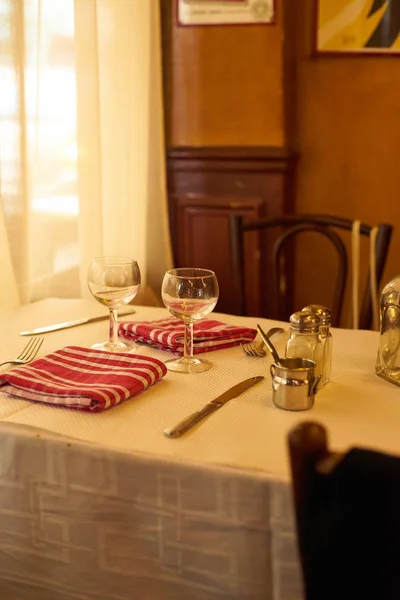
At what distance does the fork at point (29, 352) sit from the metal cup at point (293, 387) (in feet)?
1.43

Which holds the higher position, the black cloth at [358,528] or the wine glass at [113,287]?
the wine glass at [113,287]

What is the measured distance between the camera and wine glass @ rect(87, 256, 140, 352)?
4.47ft

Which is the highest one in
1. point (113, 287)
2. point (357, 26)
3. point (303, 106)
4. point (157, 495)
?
point (357, 26)

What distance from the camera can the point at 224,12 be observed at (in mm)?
2316

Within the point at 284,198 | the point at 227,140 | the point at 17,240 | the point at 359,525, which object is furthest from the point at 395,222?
the point at 359,525

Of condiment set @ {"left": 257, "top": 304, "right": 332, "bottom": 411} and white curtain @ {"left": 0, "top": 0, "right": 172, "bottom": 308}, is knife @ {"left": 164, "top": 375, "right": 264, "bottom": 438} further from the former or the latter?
white curtain @ {"left": 0, "top": 0, "right": 172, "bottom": 308}

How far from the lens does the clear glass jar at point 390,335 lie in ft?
4.06

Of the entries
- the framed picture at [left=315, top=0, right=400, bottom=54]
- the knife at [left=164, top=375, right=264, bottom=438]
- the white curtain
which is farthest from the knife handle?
the framed picture at [left=315, top=0, right=400, bottom=54]

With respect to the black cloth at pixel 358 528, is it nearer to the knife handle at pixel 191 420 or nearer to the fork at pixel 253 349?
the knife handle at pixel 191 420

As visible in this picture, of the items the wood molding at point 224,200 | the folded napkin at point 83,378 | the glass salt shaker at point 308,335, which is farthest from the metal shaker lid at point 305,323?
the wood molding at point 224,200

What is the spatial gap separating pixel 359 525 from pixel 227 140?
6.16 feet

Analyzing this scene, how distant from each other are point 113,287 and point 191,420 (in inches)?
15.7

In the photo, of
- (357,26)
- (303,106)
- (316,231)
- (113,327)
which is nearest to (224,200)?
(303,106)

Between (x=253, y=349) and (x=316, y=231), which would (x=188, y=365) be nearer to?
(x=253, y=349)
